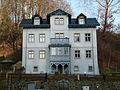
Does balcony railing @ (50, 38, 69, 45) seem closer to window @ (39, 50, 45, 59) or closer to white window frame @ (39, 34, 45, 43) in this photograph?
white window frame @ (39, 34, 45, 43)

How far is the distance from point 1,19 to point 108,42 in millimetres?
21188

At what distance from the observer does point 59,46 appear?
26016mm

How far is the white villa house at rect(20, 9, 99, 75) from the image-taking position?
2603 cm

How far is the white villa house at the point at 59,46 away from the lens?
1025 inches

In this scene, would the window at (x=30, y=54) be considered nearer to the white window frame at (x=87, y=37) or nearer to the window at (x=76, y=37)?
the window at (x=76, y=37)

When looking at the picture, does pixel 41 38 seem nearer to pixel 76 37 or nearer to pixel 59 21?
pixel 59 21

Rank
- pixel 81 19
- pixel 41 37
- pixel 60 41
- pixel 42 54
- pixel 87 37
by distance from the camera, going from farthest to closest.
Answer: pixel 81 19 < pixel 41 37 < pixel 87 37 < pixel 42 54 < pixel 60 41

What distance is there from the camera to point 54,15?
1080 inches

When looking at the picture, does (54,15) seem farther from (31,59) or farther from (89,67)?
(89,67)

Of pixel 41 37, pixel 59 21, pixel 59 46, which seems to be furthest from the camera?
pixel 59 21

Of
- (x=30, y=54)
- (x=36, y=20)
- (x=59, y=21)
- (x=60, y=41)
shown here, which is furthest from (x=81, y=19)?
(x=30, y=54)

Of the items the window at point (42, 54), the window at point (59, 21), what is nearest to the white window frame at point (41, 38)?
the window at point (42, 54)

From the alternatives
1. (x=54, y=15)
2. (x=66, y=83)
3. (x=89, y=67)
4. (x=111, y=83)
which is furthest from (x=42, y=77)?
(x=54, y=15)

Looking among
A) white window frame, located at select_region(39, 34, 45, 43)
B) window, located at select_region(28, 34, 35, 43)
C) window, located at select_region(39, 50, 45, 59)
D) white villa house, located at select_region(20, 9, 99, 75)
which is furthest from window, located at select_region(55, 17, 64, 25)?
window, located at select_region(39, 50, 45, 59)
